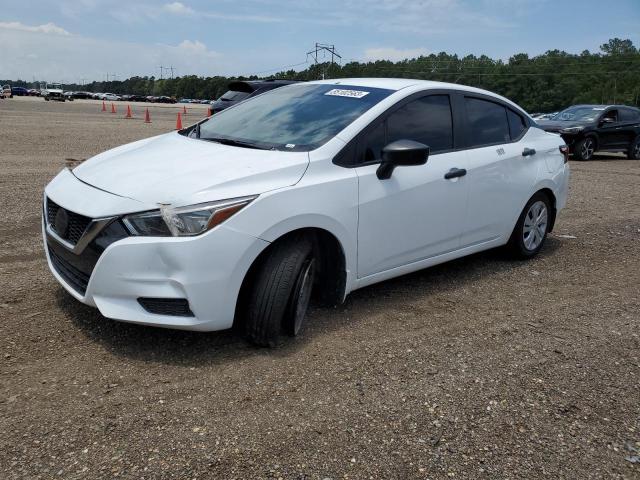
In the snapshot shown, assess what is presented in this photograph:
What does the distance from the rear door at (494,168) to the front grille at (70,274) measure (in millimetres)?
2895

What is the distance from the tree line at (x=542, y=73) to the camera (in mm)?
83562

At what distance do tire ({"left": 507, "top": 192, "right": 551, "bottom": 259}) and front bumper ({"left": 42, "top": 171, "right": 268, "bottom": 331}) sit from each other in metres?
3.08

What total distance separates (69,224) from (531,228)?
4159 millimetres

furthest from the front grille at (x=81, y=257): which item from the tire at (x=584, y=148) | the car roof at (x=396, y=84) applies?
the tire at (x=584, y=148)

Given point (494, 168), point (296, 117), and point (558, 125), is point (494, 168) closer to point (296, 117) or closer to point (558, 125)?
point (296, 117)

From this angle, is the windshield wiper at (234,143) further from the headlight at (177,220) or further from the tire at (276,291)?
the headlight at (177,220)

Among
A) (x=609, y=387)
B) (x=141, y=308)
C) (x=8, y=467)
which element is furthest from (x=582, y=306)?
(x=8, y=467)

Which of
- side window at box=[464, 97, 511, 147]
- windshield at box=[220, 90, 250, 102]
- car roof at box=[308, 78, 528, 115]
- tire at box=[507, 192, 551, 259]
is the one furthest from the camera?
windshield at box=[220, 90, 250, 102]

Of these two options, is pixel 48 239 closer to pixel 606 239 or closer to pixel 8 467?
pixel 8 467

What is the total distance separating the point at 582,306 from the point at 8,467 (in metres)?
3.99

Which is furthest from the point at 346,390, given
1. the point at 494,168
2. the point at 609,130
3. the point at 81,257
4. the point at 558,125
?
the point at 609,130

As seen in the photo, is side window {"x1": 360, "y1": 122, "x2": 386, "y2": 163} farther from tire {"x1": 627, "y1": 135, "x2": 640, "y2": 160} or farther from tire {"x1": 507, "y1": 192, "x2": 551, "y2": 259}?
tire {"x1": 627, "y1": 135, "x2": 640, "y2": 160}

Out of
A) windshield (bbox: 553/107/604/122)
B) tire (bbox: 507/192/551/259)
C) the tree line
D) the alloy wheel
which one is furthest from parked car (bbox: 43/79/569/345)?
the tree line

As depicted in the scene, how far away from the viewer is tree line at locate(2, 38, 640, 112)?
83562mm
